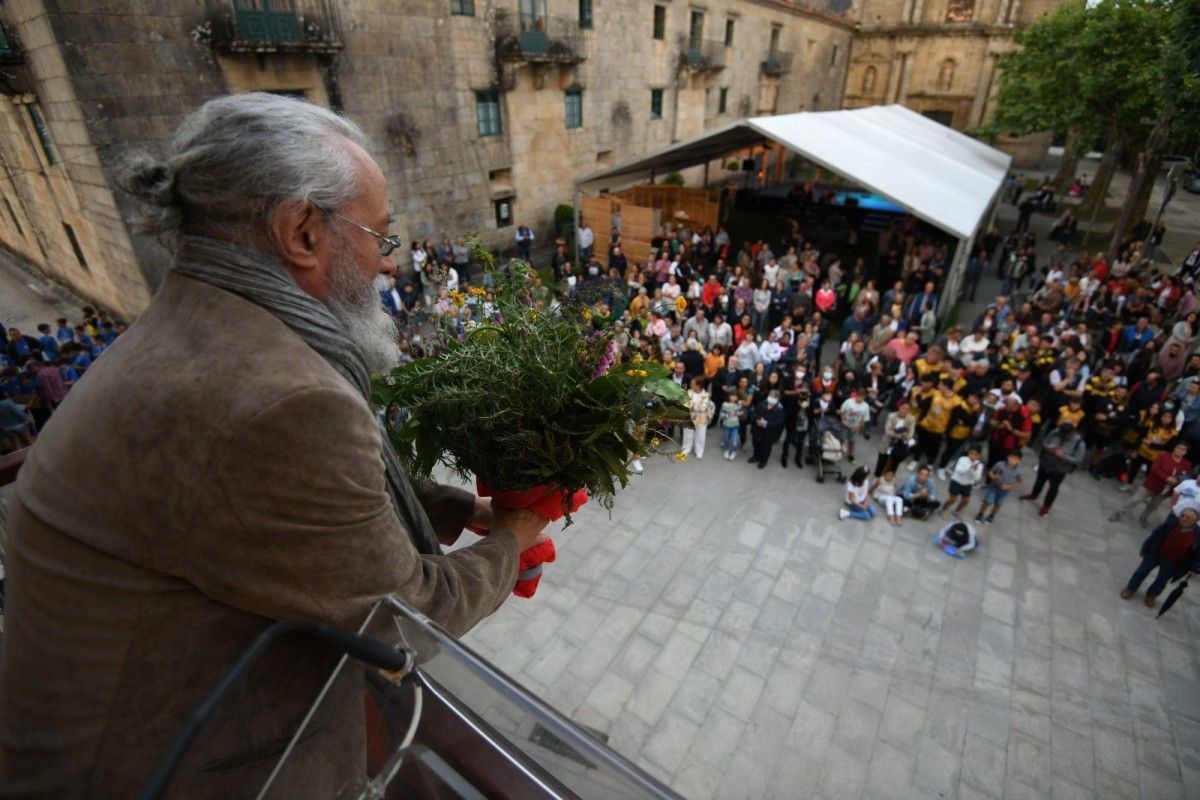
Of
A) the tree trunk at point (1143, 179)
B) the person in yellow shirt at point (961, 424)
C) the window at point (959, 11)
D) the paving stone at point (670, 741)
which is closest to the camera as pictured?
the paving stone at point (670, 741)

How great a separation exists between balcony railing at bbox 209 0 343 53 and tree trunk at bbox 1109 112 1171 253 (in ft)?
61.8

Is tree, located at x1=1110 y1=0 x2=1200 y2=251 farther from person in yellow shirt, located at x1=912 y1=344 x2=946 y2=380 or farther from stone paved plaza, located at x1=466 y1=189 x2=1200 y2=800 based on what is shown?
stone paved plaza, located at x1=466 y1=189 x2=1200 y2=800

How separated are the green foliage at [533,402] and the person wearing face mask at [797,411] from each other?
753 cm

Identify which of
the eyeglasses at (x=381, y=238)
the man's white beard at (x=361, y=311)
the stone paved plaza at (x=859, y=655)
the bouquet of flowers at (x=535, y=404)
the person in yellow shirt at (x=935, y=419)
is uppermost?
the eyeglasses at (x=381, y=238)

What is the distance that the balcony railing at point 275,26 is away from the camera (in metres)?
10.5

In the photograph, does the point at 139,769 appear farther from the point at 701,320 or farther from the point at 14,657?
the point at 701,320

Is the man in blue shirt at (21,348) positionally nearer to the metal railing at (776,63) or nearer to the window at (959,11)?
the metal railing at (776,63)

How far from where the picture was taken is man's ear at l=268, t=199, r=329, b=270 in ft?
4.09

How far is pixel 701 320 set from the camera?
10469mm

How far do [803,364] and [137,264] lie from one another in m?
11.8

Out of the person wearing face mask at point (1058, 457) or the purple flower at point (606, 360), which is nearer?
the purple flower at point (606, 360)

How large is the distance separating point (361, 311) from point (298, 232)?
255 mm

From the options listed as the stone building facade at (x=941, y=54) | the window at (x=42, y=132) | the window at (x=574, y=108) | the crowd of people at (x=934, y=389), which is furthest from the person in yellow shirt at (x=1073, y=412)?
the stone building facade at (x=941, y=54)

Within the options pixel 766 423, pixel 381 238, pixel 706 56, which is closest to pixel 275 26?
pixel 766 423
